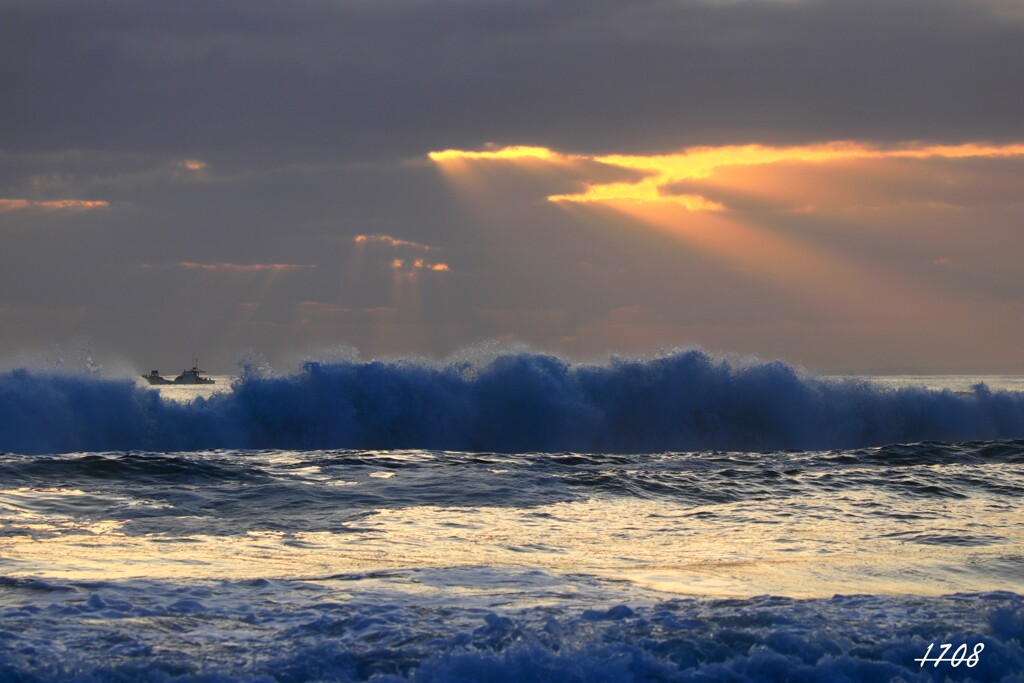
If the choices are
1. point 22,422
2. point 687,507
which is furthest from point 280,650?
point 22,422

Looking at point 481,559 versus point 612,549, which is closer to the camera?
point 481,559

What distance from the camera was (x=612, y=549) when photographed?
443 inches

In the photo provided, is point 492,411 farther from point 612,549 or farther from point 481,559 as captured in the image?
point 481,559

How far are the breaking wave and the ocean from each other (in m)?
0.15

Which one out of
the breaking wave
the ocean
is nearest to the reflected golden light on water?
the ocean

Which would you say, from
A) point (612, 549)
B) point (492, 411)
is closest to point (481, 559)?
point (612, 549)

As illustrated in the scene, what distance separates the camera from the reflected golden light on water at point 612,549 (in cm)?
959

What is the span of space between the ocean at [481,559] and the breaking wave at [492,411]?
0.15 meters

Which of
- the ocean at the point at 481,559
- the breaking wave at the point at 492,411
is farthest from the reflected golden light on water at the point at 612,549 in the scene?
the breaking wave at the point at 492,411

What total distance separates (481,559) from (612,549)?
1.66 metres

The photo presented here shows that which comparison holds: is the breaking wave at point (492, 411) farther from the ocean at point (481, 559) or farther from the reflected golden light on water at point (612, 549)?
the reflected golden light on water at point (612, 549)

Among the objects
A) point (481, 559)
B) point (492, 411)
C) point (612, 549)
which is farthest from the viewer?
point (492, 411)

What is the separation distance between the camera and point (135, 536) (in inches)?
455

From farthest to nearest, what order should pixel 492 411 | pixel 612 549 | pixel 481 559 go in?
pixel 492 411 < pixel 612 549 < pixel 481 559
